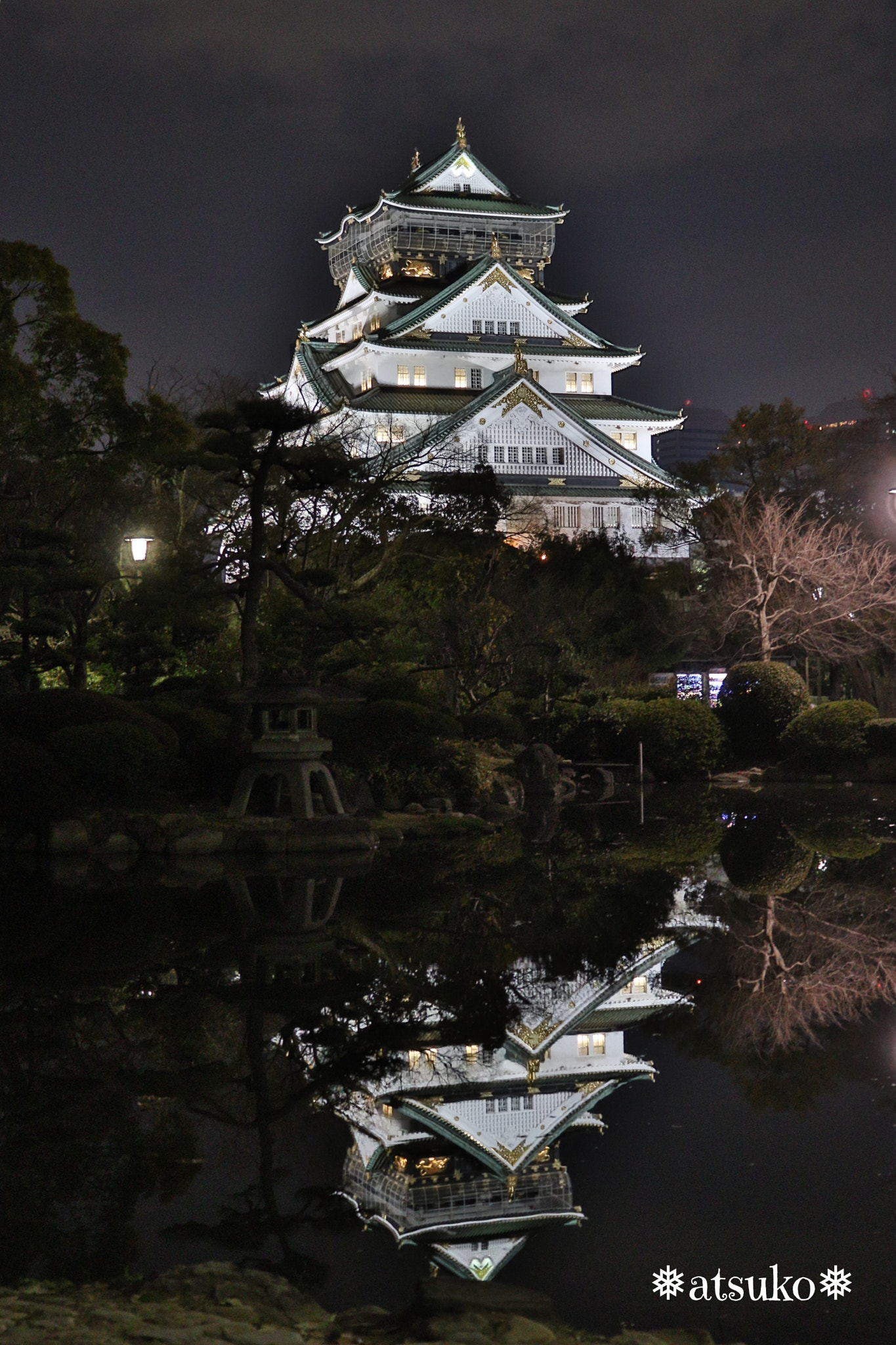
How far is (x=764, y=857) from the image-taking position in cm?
1427

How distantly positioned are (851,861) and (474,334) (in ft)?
138

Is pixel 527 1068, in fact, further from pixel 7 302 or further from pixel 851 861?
pixel 7 302

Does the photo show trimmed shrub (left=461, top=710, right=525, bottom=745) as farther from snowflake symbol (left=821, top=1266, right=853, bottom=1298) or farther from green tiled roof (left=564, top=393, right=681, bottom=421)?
green tiled roof (left=564, top=393, right=681, bottom=421)

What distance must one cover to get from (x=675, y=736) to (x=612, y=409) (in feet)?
101

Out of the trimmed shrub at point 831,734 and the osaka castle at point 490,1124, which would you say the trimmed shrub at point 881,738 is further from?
the osaka castle at point 490,1124

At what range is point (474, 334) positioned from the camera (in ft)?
172

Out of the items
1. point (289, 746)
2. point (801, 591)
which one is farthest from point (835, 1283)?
point (801, 591)

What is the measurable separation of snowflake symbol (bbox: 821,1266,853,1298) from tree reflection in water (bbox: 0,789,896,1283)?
98 centimetres

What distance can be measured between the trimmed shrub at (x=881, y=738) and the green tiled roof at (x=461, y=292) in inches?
1201

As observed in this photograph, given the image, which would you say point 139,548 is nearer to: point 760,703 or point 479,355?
point 760,703

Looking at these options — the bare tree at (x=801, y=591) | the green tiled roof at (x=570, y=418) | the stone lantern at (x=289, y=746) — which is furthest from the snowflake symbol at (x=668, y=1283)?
the green tiled roof at (x=570, y=418)

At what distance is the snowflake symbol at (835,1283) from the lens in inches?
158

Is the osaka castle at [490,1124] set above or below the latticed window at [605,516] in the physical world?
below

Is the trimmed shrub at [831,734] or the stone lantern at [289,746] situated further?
the trimmed shrub at [831,734]
